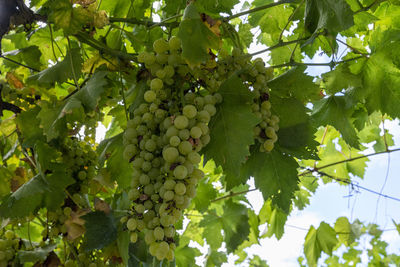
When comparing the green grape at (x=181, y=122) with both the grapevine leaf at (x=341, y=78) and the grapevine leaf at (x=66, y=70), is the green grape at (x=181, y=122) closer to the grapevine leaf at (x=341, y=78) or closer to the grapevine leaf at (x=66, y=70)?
the grapevine leaf at (x=66, y=70)

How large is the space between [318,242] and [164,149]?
1505 millimetres

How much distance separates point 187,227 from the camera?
86.2 inches

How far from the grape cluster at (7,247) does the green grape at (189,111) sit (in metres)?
0.76

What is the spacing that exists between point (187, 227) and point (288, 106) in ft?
4.78

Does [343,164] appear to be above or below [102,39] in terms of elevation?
above

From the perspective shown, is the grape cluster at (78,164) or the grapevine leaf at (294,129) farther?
the grape cluster at (78,164)

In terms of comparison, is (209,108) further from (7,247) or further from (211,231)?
(211,231)

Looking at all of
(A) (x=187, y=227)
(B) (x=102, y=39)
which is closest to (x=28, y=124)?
(B) (x=102, y=39)

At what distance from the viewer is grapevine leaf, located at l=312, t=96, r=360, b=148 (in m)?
1.17

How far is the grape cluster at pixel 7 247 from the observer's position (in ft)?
3.56

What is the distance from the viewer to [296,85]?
902 mm

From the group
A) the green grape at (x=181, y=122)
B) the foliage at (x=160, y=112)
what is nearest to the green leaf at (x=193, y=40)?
the foliage at (x=160, y=112)

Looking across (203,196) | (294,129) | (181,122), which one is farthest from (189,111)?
(203,196)

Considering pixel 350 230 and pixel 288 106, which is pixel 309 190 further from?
pixel 288 106
